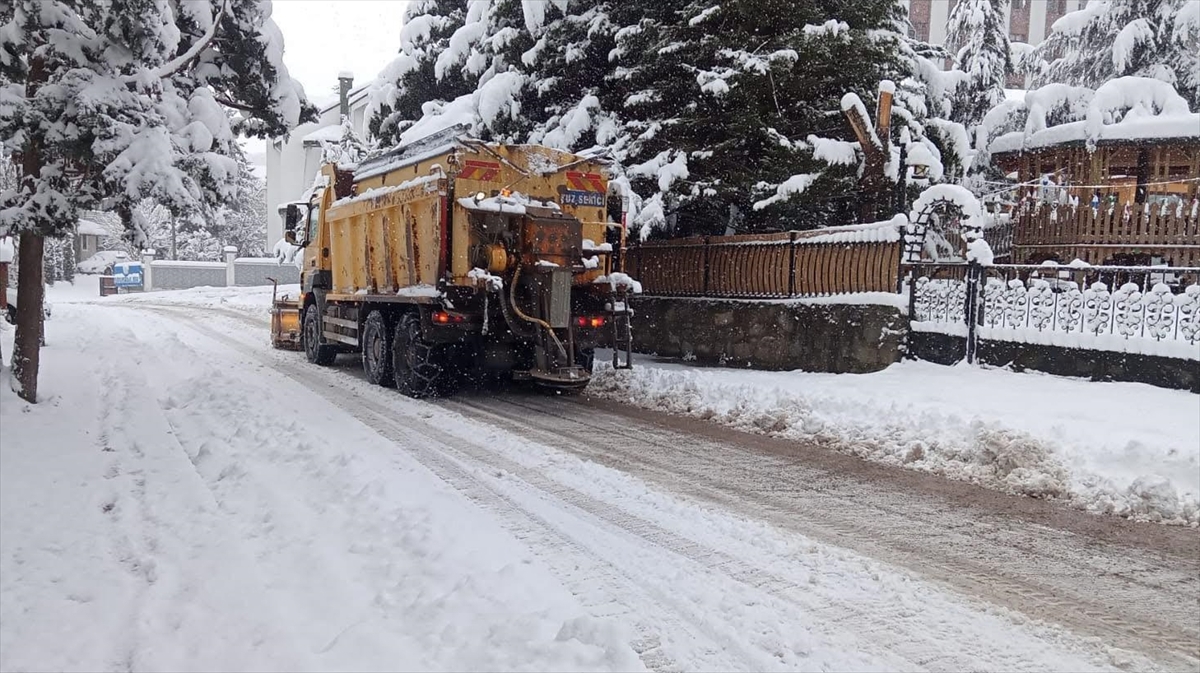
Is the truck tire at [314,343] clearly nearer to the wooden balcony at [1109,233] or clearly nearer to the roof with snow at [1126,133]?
the wooden balcony at [1109,233]

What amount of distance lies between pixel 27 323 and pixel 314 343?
582 centimetres

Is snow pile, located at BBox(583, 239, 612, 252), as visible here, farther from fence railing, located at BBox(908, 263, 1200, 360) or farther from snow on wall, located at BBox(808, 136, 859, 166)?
fence railing, located at BBox(908, 263, 1200, 360)

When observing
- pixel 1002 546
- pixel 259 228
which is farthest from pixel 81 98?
pixel 259 228

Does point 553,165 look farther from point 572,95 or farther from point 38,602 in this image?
point 38,602

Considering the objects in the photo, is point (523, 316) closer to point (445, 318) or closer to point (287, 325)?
point (445, 318)

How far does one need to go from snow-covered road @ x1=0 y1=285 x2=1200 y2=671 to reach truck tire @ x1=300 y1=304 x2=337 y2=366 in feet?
19.6

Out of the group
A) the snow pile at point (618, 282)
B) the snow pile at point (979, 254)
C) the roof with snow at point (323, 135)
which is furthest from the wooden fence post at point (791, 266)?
the roof with snow at point (323, 135)

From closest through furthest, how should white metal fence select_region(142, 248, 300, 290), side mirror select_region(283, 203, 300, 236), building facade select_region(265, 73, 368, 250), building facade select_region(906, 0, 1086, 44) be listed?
side mirror select_region(283, 203, 300, 236), white metal fence select_region(142, 248, 300, 290), building facade select_region(906, 0, 1086, 44), building facade select_region(265, 73, 368, 250)

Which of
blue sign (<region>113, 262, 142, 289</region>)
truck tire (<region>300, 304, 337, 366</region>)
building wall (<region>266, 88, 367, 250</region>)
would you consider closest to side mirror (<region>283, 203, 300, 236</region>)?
truck tire (<region>300, 304, 337, 366</region>)

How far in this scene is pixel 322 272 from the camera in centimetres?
1378

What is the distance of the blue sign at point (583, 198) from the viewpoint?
412 inches

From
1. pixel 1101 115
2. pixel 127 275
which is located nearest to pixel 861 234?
pixel 1101 115

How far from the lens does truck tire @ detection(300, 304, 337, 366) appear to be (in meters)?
13.9

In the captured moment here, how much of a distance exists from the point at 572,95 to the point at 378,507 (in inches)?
444
